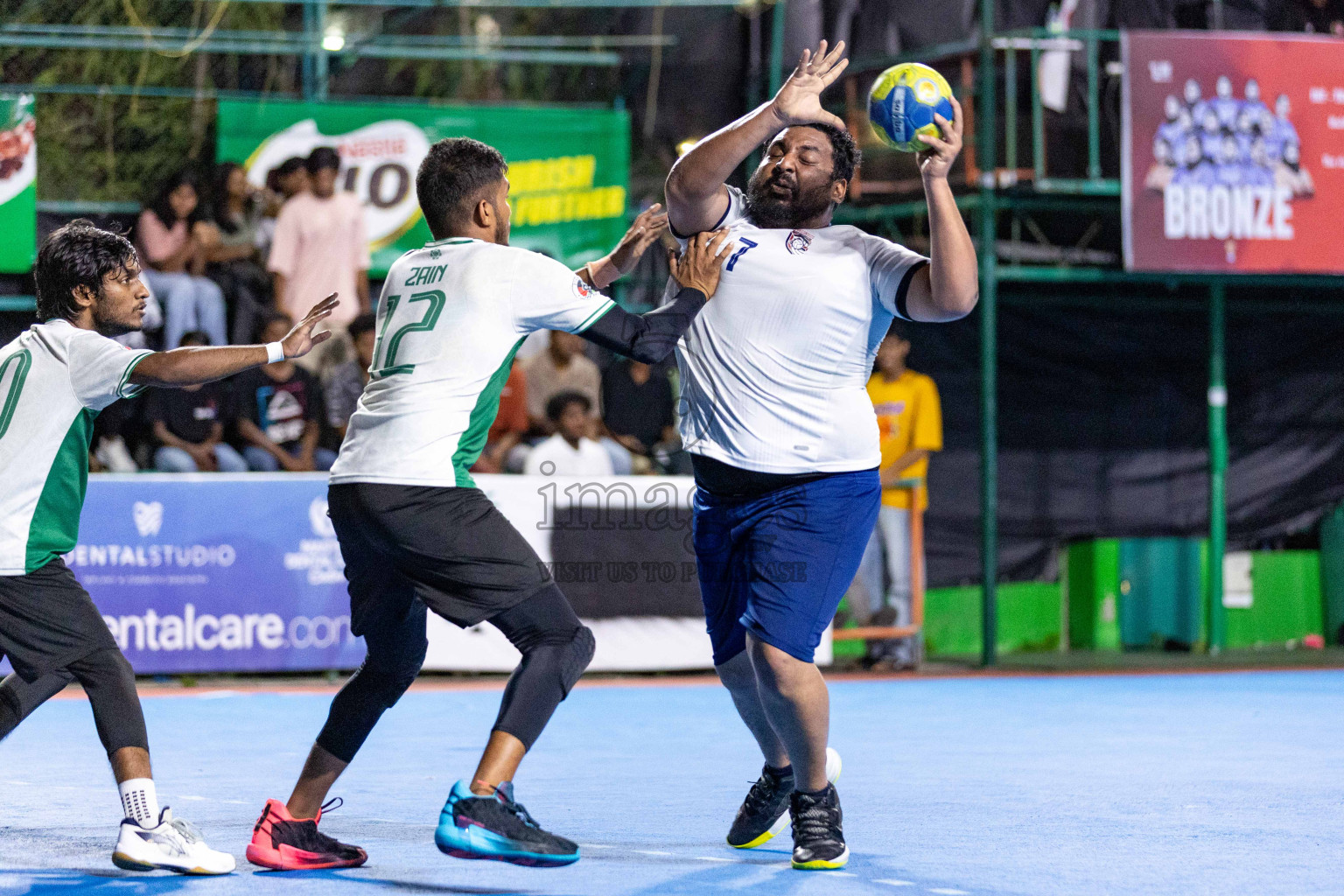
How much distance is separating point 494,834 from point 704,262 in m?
1.73

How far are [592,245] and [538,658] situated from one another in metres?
9.78

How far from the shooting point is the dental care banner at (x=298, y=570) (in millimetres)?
10867

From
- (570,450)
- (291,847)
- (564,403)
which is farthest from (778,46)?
(291,847)

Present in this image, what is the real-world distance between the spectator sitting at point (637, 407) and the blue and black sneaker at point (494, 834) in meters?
8.35

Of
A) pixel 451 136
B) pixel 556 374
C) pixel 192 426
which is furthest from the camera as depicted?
pixel 451 136

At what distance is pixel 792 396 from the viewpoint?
16.7 feet

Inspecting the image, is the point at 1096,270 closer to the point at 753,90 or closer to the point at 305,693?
the point at 753,90

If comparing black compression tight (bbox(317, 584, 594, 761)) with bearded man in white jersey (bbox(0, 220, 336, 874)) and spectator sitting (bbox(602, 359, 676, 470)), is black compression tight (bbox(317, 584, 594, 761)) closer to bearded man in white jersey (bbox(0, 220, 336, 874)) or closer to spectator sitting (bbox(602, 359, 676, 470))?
bearded man in white jersey (bbox(0, 220, 336, 874))

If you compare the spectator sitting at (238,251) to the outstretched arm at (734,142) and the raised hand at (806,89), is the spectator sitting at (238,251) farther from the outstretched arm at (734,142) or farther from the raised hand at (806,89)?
the raised hand at (806,89)

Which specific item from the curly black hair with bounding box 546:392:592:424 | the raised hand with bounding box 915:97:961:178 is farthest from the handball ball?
the curly black hair with bounding box 546:392:592:424

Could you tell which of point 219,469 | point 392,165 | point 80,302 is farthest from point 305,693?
point 80,302

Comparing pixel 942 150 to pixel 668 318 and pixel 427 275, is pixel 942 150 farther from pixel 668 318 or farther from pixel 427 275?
pixel 427 275

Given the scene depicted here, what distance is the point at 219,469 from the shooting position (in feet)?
39.2

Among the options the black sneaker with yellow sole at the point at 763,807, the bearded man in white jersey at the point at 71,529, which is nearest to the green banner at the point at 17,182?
the bearded man in white jersey at the point at 71,529
